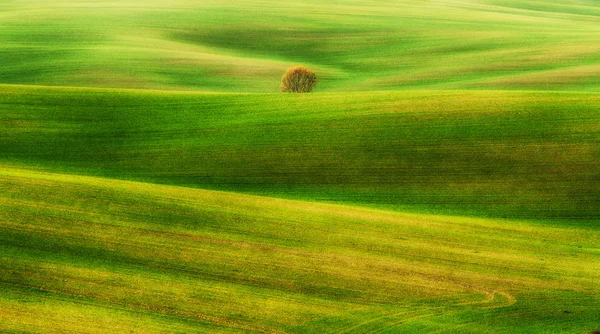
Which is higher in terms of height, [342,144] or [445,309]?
[445,309]

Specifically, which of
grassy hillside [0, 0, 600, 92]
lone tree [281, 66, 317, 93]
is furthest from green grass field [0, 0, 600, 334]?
lone tree [281, 66, 317, 93]

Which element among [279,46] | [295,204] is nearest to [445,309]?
[295,204]

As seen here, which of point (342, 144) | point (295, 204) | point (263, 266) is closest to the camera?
point (263, 266)

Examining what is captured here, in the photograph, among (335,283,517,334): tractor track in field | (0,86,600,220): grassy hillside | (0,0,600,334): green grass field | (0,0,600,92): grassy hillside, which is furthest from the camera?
(0,0,600,92): grassy hillside

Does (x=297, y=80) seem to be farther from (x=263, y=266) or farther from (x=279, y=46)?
(x=263, y=266)

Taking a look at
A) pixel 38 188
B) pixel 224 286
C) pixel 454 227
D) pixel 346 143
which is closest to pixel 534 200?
pixel 454 227

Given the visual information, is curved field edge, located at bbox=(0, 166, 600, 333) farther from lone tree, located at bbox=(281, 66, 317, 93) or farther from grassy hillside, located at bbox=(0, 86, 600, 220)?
lone tree, located at bbox=(281, 66, 317, 93)
